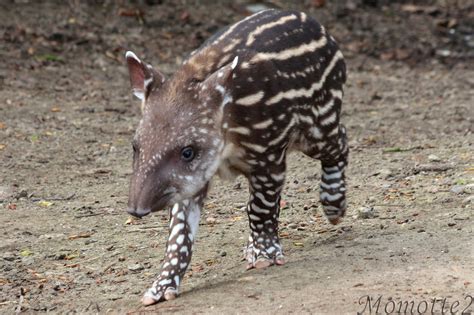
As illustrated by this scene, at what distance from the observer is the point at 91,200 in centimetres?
1005

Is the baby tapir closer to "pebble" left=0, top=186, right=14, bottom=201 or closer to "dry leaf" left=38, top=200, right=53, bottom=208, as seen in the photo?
"dry leaf" left=38, top=200, right=53, bottom=208

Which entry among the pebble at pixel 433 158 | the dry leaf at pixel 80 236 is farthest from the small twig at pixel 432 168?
the dry leaf at pixel 80 236

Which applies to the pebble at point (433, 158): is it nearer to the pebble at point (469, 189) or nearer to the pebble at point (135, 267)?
the pebble at point (469, 189)

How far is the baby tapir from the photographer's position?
7043mm

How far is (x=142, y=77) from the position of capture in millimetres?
7441

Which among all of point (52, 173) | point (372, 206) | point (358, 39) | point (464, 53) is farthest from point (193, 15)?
point (372, 206)

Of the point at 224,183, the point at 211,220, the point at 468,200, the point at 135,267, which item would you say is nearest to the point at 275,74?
the point at 135,267

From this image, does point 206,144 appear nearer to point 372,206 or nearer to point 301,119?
point 301,119

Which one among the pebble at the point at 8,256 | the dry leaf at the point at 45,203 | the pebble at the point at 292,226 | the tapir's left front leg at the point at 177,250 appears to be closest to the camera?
the tapir's left front leg at the point at 177,250

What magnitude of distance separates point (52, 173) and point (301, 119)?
153 inches

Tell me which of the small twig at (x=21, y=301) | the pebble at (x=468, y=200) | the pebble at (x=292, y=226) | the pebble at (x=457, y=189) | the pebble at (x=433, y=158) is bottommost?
the pebble at (x=292, y=226)

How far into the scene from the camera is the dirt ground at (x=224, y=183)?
7.26 m

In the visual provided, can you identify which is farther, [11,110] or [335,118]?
[11,110]
